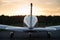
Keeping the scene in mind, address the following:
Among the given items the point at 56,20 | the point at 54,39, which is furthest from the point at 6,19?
the point at 54,39

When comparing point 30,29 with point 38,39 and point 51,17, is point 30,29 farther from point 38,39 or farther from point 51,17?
point 51,17

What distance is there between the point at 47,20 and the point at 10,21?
1059 cm

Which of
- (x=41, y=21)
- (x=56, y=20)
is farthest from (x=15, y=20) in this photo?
(x=56, y=20)

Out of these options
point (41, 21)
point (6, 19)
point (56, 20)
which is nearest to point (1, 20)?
point (6, 19)

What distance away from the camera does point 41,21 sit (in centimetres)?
5938

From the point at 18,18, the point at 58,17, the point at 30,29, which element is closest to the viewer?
the point at 30,29

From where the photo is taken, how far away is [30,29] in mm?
22188

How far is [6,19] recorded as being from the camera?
5981cm

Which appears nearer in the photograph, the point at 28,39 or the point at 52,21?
the point at 28,39

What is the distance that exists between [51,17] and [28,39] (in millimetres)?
40541

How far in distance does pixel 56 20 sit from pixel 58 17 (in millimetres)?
1011

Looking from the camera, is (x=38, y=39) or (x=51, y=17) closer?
(x=38, y=39)

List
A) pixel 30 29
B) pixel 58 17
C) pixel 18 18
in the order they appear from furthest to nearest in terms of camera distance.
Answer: pixel 58 17 → pixel 18 18 → pixel 30 29

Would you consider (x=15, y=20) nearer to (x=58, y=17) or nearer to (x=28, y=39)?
(x=58, y=17)
